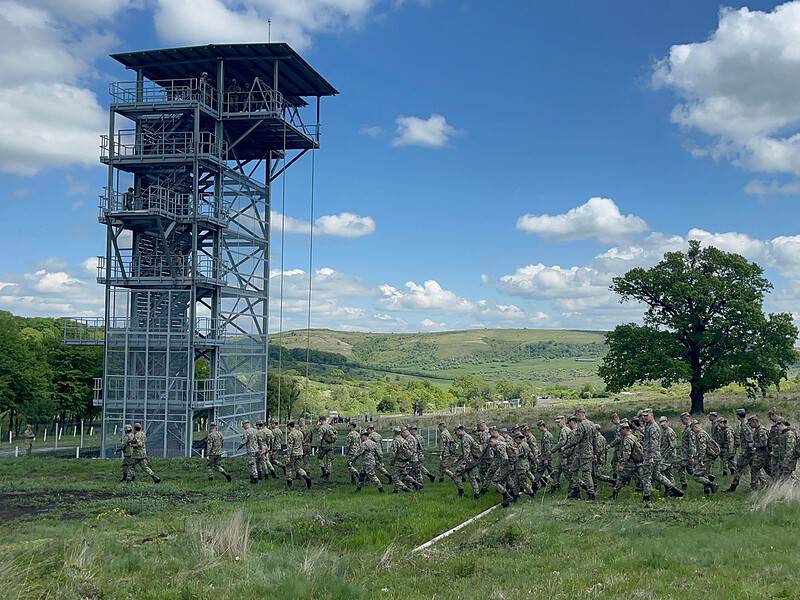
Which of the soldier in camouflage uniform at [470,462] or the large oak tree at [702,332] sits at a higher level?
the large oak tree at [702,332]

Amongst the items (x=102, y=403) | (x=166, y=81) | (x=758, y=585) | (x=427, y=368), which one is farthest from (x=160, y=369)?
(x=427, y=368)

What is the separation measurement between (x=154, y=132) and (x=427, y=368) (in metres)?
144

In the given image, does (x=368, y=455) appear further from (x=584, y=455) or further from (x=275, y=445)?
(x=584, y=455)

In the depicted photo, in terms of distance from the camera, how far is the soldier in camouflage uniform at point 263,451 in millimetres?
23141

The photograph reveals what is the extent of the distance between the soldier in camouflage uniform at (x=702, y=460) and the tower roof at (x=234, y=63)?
2746cm

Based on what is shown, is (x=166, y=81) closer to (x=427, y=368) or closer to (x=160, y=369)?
(x=160, y=369)

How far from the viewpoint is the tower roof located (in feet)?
126

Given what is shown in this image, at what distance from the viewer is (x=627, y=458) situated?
19.2m

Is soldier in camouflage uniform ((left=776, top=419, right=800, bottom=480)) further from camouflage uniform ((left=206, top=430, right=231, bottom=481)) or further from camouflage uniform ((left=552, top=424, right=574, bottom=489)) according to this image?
camouflage uniform ((left=206, top=430, right=231, bottom=481))

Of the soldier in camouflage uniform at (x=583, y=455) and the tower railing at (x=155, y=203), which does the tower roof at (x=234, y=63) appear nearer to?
Result: the tower railing at (x=155, y=203)

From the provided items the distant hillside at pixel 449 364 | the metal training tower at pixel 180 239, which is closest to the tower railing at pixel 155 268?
the metal training tower at pixel 180 239

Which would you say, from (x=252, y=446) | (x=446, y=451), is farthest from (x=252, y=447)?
(x=446, y=451)

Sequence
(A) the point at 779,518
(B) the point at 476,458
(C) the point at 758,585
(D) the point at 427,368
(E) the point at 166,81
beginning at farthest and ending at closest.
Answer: (D) the point at 427,368 < (E) the point at 166,81 < (B) the point at 476,458 < (A) the point at 779,518 < (C) the point at 758,585

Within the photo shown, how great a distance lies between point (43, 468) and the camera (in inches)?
1092
